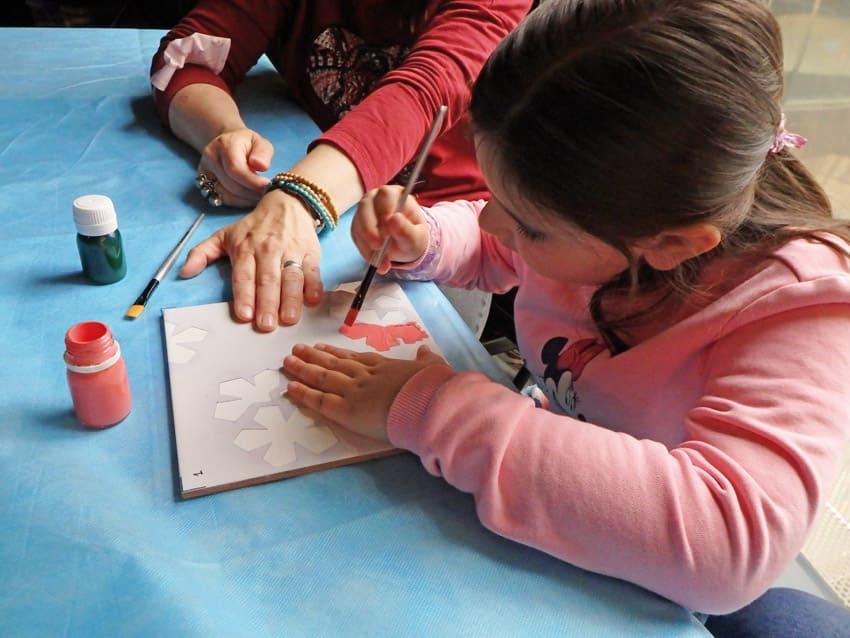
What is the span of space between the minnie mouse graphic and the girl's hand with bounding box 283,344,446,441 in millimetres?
138

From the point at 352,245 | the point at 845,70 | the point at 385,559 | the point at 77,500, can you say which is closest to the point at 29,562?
the point at 77,500

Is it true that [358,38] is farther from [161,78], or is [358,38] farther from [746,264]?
[746,264]

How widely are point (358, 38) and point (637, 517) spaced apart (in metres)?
0.89

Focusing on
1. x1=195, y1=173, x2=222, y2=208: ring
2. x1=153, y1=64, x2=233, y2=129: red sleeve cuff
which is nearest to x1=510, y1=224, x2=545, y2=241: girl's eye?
x1=195, y1=173, x2=222, y2=208: ring

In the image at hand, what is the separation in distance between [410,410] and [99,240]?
398 millimetres

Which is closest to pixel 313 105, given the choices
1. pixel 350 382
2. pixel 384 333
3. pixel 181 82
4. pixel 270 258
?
pixel 181 82

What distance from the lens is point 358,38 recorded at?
1.11 metres

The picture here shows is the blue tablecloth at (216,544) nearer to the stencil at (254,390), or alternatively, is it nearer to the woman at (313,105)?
the stencil at (254,390)

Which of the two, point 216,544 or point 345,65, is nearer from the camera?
point 216,544

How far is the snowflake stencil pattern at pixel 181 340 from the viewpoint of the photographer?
2.19 ft

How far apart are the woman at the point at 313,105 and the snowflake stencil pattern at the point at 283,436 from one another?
0.14m

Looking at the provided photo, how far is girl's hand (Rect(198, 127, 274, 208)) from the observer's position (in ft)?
3.08

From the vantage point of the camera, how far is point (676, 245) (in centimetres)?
59

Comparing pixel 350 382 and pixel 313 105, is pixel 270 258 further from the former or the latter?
pixel 313 105
